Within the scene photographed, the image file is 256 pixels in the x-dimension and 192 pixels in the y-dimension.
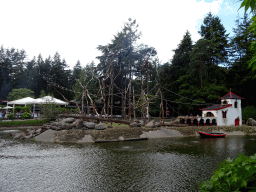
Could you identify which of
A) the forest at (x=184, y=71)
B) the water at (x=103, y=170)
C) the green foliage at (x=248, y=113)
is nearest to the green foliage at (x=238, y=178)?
the water at (x=103, y=170)

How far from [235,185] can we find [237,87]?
1637 inches

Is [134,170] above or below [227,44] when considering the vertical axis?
below

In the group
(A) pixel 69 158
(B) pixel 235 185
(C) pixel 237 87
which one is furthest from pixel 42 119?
(C) pixel 237 87

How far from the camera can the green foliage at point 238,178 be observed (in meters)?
2.29

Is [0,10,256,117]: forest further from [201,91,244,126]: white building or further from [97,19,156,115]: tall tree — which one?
[201,91,244,126]: white building

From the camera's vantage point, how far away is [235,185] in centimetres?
247

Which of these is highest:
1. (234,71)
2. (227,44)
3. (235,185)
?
(227,44)

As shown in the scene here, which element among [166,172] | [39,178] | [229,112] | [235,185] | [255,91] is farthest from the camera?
[255,91]

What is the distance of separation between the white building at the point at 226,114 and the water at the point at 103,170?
1655cm

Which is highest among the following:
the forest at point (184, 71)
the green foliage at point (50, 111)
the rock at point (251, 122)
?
the forest at point (184, 71)

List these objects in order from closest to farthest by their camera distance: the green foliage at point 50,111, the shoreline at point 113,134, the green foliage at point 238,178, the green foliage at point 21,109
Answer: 1. the green foliage at point 238,178
2. the shoreline at point 113,134
3. the green foliage at point 50,111
4. the green foliage at point 21,109

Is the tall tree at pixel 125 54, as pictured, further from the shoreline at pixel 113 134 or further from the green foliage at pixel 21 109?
the green foliage at pixel 21 109

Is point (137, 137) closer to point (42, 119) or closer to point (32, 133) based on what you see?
point (32, 133)

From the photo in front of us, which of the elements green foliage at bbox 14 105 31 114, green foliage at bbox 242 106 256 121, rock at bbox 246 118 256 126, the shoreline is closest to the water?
the shoreline
